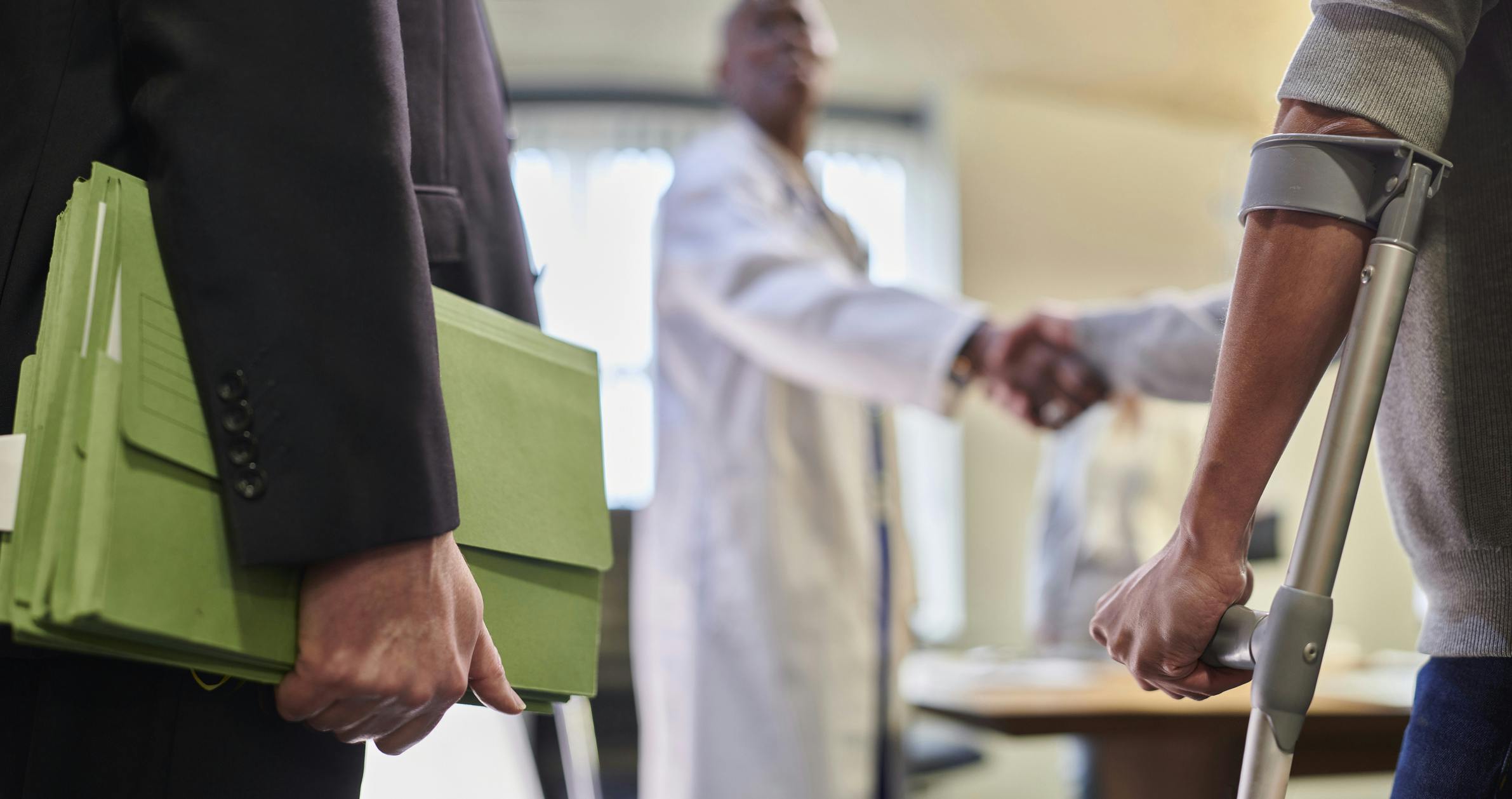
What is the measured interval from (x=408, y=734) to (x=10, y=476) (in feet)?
0.70

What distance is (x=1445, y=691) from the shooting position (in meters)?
0.57

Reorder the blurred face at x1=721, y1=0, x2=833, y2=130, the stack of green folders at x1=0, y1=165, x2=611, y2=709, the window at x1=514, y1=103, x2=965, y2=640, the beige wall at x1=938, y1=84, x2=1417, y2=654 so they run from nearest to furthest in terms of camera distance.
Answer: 1. the stack of green folders at x1=0, y1=165, x2=611, y2=709
2. the blurred face at x1=721, y1=0, x2=833, y2=130
3. the window at x1=514, y1=103, x2=965, y2=640
4. the beige wall at x1=938, y1=84, x2=1417, y2=654

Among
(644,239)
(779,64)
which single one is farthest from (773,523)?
(644,239)

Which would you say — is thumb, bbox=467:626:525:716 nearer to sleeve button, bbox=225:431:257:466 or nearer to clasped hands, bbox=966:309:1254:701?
sleeve button, bbox=225:431:257:466

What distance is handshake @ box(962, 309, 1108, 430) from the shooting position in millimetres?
1770

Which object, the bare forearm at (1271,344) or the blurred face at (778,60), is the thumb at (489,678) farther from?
the blurred face at (778,60)

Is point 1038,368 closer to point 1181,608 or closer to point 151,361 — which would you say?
point 1181,608

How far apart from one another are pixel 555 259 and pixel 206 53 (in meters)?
4.32

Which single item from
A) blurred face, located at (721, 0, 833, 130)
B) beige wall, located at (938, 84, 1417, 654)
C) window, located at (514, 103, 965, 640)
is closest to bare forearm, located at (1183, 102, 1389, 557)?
blurred face, located at (721, 0, 833, 130)

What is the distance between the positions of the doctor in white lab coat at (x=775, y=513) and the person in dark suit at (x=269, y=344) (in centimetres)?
117

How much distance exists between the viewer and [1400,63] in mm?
546

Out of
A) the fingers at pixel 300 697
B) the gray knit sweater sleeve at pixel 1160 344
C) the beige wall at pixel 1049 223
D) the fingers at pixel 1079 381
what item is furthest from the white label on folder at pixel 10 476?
the beige wall at pixel 1049 223

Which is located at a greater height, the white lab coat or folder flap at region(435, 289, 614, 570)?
folder flap at region(435, 289, 614, 570)

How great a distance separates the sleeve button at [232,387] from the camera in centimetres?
49
